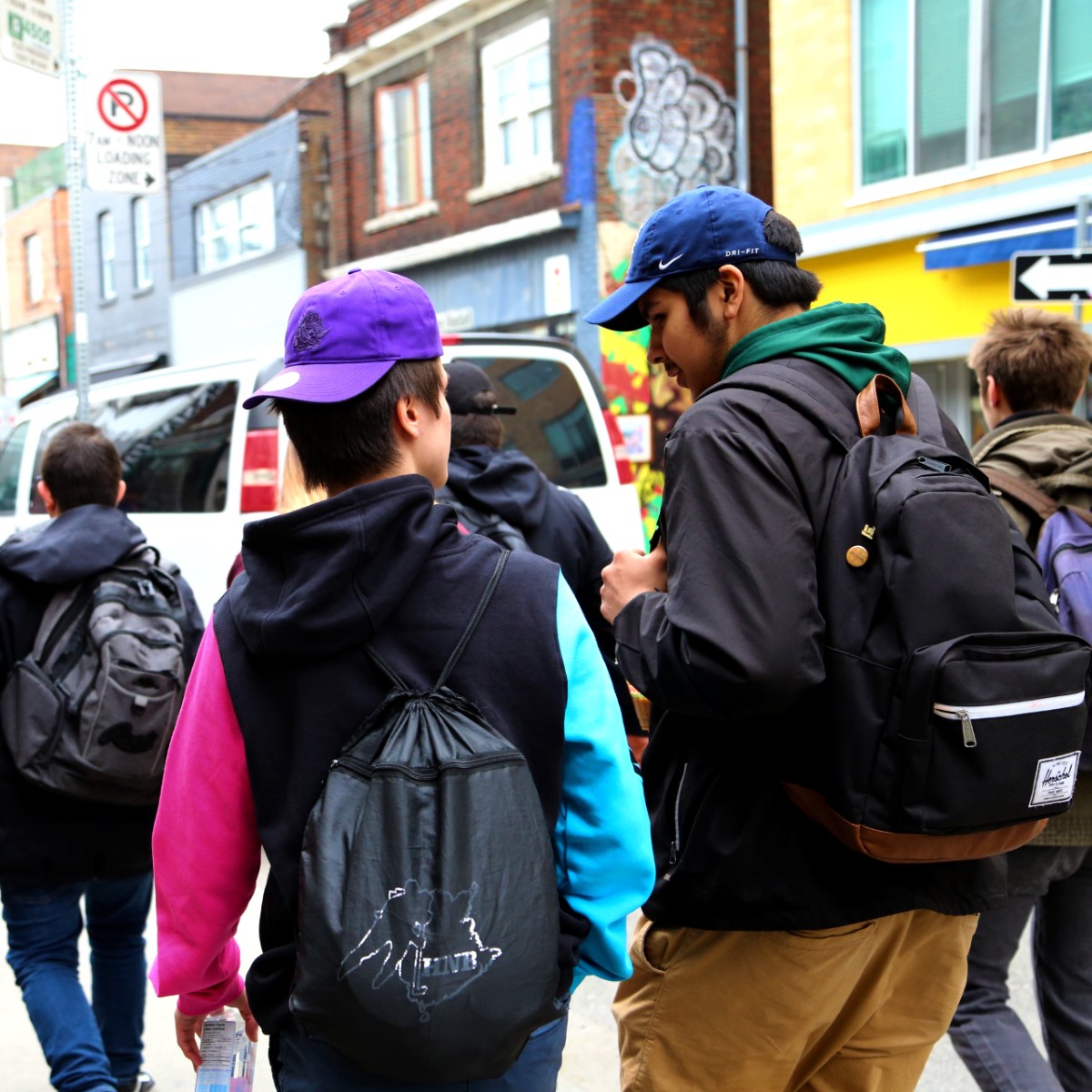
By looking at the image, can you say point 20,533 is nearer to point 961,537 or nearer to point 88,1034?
point 88,1034

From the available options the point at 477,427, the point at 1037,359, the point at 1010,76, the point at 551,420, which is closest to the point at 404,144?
the point at 1010,76

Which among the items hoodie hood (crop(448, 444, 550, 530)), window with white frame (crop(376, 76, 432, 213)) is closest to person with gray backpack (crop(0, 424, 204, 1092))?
hoodie hood (crop(448, 444, 550, 530))

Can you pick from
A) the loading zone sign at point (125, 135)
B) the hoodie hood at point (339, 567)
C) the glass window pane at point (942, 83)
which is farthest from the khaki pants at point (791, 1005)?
the glass window pane at point (942, 83)

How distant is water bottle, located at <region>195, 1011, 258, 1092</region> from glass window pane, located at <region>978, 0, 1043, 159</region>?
36.9 feet

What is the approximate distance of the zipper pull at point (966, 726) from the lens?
1.85m

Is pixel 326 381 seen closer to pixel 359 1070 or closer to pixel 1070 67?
pixel 359 1070

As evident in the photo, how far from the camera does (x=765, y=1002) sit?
210 cm

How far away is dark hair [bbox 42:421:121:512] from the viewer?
3.49 m

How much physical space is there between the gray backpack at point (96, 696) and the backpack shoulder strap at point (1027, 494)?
6.81 ft

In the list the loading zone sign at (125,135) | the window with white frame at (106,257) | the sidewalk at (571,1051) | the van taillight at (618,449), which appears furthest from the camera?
the window with white frame at (106,257)

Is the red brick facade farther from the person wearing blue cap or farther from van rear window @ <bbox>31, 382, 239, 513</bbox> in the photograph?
the person wearing blue cap

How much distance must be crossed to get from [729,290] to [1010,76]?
34.9 ft

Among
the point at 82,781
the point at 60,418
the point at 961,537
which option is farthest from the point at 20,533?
the point at 60,418

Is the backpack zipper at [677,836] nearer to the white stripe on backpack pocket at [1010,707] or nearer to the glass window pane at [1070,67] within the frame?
the white stripe on backpack pocket at [1010,707]
